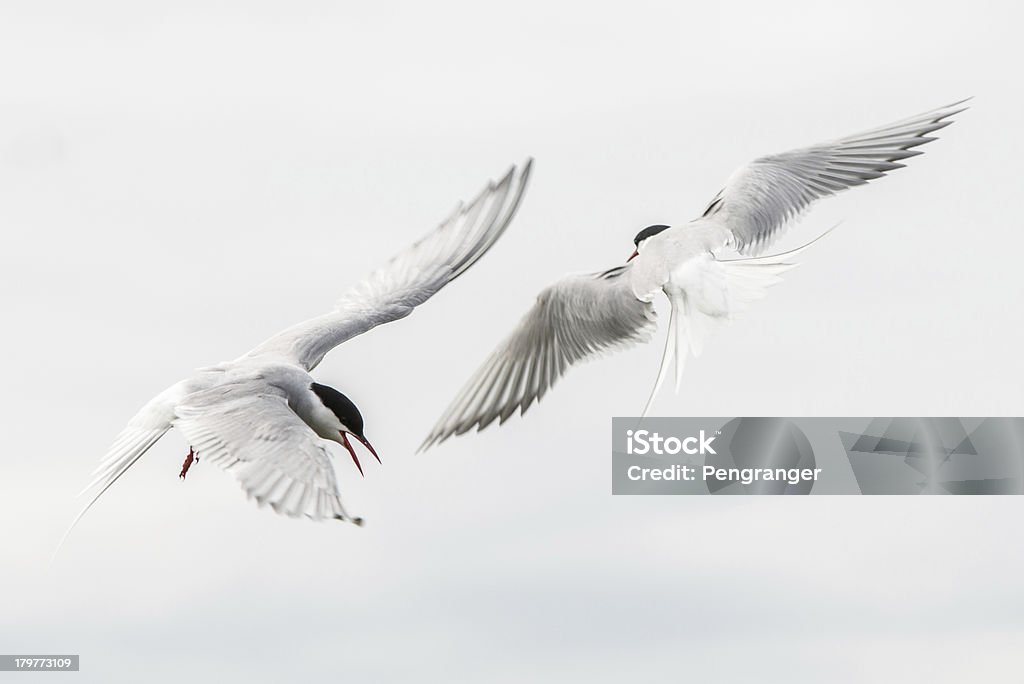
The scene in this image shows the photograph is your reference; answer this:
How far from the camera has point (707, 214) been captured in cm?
952

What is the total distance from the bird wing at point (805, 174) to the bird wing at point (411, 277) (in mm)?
1313

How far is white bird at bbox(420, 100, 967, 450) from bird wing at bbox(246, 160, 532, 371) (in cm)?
115

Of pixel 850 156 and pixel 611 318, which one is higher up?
pixel 850 156

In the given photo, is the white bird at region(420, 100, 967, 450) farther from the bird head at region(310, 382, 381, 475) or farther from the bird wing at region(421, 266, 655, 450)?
the bird head at region(310, 382, 381, 475)

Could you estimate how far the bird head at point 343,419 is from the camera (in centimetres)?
911

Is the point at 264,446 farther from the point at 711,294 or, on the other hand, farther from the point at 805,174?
the point at 805,174

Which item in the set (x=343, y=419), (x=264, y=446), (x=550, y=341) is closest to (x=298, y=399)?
(x=343, y=419)

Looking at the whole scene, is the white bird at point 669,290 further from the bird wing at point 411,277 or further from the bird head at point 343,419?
the bird wing at point 411,277

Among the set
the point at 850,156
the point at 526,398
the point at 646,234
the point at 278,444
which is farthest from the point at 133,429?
the point at 850,156

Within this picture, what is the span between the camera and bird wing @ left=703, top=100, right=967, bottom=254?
9.52 meters

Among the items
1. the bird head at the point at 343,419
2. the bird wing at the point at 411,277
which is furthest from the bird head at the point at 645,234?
the bird head at the point at 343,419

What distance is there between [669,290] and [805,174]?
1633 mm

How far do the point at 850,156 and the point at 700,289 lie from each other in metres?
1.91

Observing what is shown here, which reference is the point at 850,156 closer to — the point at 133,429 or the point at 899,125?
the point at 899,125
